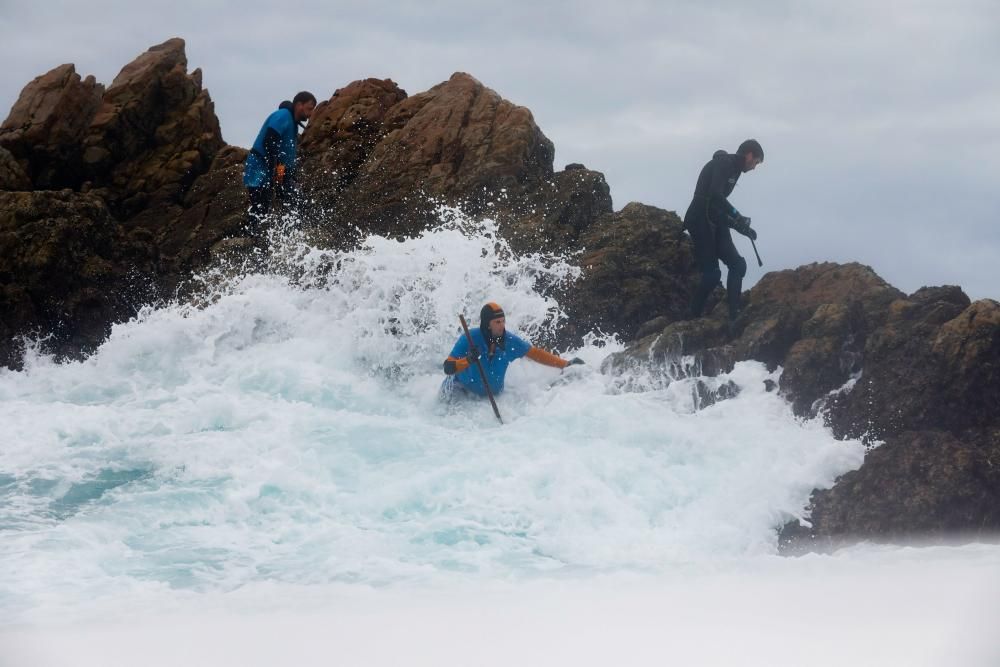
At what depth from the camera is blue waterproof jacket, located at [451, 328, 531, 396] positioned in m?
9.46

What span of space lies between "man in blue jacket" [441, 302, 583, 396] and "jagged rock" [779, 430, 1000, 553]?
2.79 metres

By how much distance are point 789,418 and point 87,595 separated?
610 centimetres

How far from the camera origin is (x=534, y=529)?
7.22 metres

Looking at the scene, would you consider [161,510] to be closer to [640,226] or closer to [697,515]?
[697,515]

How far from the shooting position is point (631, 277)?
11.7m

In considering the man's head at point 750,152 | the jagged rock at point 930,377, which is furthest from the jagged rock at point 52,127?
the jagged rock at point 930,377

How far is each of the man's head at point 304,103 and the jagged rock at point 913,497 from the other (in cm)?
779

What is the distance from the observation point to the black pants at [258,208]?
43.0 feet

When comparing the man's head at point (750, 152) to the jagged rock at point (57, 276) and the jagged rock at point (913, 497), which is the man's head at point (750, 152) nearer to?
the jagged rock at point (913, 497)

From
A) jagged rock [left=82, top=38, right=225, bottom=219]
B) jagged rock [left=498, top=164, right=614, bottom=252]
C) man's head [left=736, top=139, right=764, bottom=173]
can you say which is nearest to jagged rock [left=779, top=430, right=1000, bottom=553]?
man's head [left=736, top=139, right=764, bottom=173]

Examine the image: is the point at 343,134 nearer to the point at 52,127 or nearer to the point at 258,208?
the point at 258,208

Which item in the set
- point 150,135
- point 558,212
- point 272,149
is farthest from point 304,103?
point 150,135

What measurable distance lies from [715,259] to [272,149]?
581 centimetres

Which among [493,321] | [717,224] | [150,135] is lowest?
[493,321]
